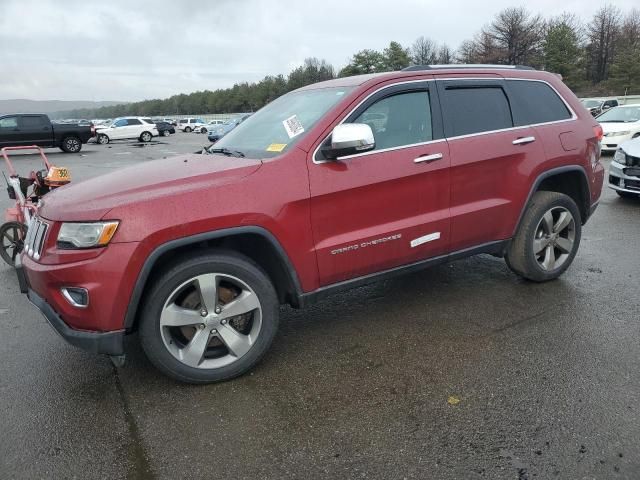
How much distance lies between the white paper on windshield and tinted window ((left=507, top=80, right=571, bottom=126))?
192cm

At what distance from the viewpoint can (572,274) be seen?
4973mm

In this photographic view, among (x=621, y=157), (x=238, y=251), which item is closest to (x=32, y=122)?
(x=621, y=157)

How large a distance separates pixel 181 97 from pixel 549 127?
501ft

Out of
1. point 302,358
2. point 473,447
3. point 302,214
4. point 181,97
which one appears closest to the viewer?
point 473,447

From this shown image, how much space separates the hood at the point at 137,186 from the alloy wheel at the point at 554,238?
270 cm

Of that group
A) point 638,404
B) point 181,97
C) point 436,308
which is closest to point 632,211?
point 436,308

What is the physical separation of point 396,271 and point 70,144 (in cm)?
2490

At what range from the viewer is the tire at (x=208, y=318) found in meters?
2.96

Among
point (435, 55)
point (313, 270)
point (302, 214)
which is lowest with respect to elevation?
point (313, 270)

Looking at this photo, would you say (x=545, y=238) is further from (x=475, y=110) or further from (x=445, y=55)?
(x=445, y=55)

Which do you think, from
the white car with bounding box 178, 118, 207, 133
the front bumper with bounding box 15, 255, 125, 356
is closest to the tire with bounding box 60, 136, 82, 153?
the front bumper with bounding box 15, 255, 125, 356

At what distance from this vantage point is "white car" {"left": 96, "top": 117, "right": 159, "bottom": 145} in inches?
1341

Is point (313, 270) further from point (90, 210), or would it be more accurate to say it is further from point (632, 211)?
Answer: point (632, 211)

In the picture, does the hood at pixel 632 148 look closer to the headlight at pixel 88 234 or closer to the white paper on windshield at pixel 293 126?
the white paper on windshield at pixel 293 126
